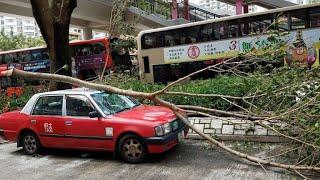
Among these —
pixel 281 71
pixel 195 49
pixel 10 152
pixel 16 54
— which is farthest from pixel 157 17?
pixel 281 71

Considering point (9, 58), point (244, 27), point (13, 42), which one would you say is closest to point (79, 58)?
point (9, 58)

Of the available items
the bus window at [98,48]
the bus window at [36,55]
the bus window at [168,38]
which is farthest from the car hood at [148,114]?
the bus window at [36,55]

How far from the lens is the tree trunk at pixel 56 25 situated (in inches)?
498

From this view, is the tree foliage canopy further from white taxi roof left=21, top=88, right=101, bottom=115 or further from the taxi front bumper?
the taxi front bumper

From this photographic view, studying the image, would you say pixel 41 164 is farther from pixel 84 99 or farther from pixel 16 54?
pixel 16 54

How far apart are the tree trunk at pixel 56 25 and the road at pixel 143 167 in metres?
4.44

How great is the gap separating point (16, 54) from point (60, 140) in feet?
65.3

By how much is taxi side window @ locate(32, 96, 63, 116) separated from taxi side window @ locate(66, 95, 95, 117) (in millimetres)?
214

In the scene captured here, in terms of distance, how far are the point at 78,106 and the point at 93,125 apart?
595 mm

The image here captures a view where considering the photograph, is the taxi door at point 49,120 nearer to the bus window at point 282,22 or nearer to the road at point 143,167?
the road at point 143,167

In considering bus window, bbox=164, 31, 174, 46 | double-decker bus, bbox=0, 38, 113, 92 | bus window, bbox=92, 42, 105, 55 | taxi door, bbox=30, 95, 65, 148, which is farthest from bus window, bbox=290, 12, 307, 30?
bus window, bbox=92, 42, 105, 55

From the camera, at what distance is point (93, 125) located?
786cm

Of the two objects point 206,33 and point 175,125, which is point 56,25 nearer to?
point 175,125

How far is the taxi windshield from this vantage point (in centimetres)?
804
